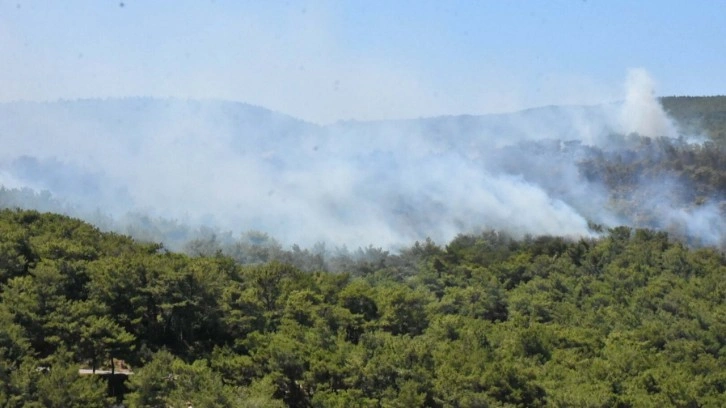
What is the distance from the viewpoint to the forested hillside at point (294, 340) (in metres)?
23.3

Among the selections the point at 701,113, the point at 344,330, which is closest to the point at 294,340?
the point at 344,330

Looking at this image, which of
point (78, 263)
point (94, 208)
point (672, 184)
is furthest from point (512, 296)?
point (94, 208)

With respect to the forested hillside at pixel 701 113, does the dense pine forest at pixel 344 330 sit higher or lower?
lower

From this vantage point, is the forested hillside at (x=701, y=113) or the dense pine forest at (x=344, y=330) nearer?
the dense pine forest at (x=344, y=330)

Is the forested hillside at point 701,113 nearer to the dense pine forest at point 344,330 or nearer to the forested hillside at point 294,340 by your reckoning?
the dense pine forest at point 344,330

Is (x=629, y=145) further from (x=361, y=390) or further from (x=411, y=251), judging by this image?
(x=361, y=390)

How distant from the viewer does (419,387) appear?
24.4 meters

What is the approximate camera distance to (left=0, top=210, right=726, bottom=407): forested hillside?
23.3 meters

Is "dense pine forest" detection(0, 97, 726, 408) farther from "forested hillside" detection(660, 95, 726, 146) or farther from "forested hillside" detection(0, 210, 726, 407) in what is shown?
"forested hillside" detection(660, 95, 726, 146)

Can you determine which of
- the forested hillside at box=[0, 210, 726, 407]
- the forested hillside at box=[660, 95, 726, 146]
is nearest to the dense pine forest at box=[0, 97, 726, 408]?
the forested hillside at box=[0, 210, 726, 407]

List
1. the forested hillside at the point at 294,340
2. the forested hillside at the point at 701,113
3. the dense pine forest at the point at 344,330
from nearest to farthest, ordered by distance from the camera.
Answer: the forested hillside at the point at 294,340 → the dense pine forest at the point at 344,330 → the forested hillside at the point at 701,113

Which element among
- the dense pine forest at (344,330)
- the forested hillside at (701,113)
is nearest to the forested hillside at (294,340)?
the dense pine forest at (344,330)

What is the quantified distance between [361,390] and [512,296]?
20.8 metres

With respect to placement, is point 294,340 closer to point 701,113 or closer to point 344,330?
point 344,330
